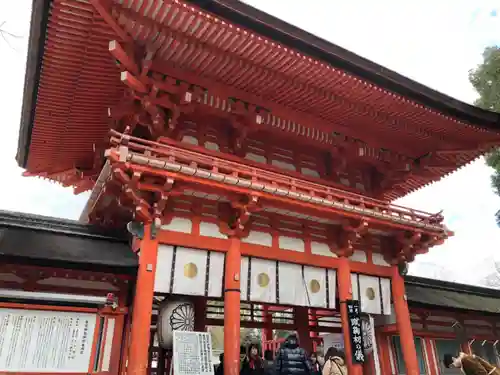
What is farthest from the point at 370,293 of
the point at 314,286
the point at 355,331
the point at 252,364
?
the point at 252,364

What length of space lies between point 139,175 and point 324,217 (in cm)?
441

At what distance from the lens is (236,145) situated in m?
9.17

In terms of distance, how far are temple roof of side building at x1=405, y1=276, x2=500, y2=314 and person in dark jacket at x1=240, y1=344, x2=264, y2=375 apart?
4.92 meters

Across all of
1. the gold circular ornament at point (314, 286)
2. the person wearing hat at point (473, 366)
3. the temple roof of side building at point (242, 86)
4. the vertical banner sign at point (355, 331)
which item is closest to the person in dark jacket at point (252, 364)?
the gold circular ornament at point (314, 286)

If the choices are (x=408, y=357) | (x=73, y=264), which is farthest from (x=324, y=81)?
(x=408, y=357)

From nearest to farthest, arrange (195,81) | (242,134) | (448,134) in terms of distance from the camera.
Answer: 1. (195,81)
2. (242,134)
3. (448,134)

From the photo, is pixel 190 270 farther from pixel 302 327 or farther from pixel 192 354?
pixel 302 327

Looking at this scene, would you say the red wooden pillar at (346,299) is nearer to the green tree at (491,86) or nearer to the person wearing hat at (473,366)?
the person wearing hat at (473,366)

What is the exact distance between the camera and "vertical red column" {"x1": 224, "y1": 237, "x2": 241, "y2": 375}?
7395 mm

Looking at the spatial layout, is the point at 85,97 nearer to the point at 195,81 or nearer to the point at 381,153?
the point at 195,81

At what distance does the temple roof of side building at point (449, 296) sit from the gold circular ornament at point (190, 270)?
6.37 meters

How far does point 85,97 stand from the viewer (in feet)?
27.8

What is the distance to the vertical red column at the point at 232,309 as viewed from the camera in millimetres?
7395

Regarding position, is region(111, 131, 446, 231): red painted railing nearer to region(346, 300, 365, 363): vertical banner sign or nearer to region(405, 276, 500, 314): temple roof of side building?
region(346, 300, 365, 363): vertical banner sign
